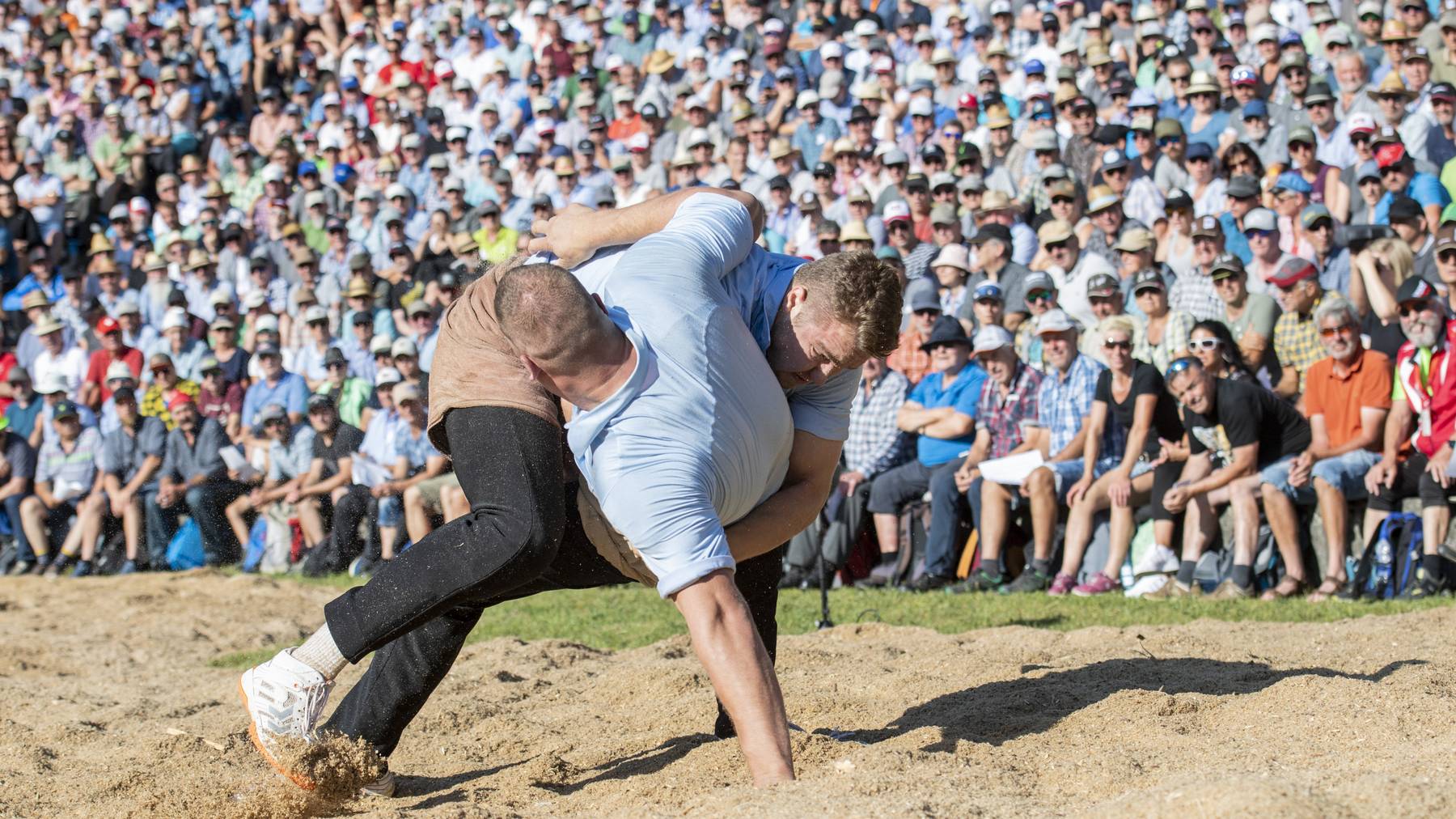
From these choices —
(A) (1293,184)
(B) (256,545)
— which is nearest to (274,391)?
(B) (256,545)

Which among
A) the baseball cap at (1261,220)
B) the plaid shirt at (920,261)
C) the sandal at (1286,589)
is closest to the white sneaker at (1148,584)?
the sandal at (1286,589)

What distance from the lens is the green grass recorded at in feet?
25.1

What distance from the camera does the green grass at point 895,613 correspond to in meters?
7.64

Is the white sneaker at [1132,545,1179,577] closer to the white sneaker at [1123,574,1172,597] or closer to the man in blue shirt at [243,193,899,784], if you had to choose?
the white sneaker at [1123,574,1172,597]

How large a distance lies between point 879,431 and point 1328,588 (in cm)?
321

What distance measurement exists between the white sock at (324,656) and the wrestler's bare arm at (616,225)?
3.91 ft

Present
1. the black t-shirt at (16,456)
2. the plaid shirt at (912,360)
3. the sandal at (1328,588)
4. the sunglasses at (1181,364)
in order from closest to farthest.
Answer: the sandal at (1328,588) → the sunglasses at (1181,364) → the plaid shirt at (912,360) → the black t-shirt at (16,456)

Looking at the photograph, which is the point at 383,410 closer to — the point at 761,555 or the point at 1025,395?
the point at 1025,395

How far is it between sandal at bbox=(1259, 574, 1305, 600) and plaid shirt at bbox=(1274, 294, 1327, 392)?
1.34 meters

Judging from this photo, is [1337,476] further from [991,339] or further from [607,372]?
[607,372]

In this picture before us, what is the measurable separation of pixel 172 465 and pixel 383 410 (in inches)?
94.2

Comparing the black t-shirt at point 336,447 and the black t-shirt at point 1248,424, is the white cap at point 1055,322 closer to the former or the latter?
the black t-shirt at point 1248,424

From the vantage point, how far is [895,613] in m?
8.33

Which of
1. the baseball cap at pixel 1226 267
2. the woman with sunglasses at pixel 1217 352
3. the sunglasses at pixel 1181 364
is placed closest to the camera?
the sunglasses at pixel 1181 364
